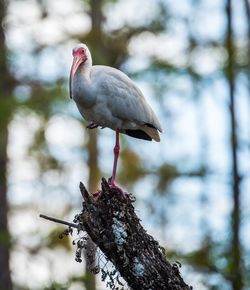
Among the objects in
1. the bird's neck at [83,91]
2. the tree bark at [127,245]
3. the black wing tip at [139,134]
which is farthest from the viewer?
the black wing tip at [139,134]

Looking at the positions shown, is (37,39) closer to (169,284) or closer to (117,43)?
(117,43)

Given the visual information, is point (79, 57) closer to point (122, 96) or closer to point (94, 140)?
point (122, 96)

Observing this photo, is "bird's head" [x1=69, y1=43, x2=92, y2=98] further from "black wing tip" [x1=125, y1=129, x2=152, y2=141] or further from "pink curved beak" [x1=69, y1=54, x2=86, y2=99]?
"black wing tip" [x1=125, y1=129, x2=152, y2=141]

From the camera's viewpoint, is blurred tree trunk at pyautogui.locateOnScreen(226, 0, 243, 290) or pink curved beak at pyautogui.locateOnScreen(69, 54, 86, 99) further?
blurred tree trunk at pyautogui.locateOnScreen(226, 0, 243, 290)

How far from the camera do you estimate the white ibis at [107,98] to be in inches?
291

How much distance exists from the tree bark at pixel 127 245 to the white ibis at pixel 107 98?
3.17ft

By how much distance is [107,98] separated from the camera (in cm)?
753

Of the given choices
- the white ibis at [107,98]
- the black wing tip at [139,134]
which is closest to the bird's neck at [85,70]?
the white ibis at [107,98]

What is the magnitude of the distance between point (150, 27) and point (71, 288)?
631cm

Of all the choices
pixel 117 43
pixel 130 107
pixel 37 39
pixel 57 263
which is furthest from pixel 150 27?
pixel 130 107

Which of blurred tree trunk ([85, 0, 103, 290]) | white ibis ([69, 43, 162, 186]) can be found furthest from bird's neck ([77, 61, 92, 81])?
blurred tree trunk ([85, 0, 103, 290])

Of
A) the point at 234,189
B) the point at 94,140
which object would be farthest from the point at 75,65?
the point at 94,140

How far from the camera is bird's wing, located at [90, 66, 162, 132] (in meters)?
7.54

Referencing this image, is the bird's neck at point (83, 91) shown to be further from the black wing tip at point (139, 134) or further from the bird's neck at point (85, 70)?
the black wing tip at point (139, 134)
